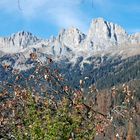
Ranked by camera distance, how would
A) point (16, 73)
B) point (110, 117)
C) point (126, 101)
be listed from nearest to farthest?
1. point (110, 117)
2. point (126, 101)
3. point (16, 73)

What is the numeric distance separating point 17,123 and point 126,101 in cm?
405

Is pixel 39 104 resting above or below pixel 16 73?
below

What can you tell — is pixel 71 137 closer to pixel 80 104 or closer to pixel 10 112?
pixel 80 104

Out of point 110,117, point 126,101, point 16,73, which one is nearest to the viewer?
point 110,117

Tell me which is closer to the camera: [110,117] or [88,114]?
[110,117]

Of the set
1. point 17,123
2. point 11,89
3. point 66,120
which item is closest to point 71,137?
point 66,120

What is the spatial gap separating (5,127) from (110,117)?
369 centimetres

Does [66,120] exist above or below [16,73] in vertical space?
below

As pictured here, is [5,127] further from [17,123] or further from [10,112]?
[10,112]

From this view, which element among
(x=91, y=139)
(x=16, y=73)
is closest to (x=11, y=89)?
(x=16, y=73)

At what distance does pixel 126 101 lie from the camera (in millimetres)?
18062

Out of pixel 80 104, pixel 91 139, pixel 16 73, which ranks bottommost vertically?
pixel 91 139

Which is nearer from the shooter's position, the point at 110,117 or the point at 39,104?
the point at 110,117

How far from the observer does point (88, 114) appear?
747 inches
